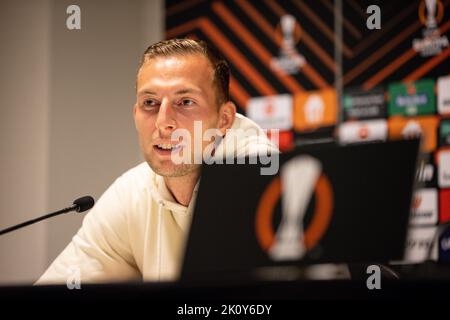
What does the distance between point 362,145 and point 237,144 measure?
76 cm

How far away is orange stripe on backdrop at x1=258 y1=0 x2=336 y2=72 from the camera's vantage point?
11.8ft

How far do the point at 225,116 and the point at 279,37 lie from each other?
1674mm

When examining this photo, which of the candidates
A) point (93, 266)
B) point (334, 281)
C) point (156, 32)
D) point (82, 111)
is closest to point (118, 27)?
point (156, 32)

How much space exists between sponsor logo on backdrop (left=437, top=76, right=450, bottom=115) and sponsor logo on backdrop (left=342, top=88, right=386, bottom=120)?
263mm

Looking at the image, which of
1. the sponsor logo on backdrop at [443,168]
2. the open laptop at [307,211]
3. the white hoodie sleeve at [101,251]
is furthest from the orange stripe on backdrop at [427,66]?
the open laptop at [307,211]

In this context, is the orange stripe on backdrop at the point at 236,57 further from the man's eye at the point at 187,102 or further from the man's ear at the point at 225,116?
the man's eye at the point at 187,102

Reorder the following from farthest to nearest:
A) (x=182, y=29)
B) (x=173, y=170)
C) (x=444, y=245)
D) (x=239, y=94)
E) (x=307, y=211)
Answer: (x=182, y=29) → (x=239, y=94) → (x=444, y=245) → (x=173, y=170) → (x=307, y=211)

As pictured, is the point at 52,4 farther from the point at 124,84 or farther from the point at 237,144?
the point at 237,144

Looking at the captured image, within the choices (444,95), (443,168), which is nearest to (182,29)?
(444,95)

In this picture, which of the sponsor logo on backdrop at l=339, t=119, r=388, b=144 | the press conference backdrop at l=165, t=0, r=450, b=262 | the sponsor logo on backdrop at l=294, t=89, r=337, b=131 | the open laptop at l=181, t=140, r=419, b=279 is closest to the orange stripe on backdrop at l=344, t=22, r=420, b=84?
the press conference backdrop at l=165, t=0, r=450, b=262

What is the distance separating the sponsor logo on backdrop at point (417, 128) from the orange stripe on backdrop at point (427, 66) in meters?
0.19

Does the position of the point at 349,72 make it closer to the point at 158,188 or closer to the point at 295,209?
the point at 158,188

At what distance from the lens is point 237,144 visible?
1.92m

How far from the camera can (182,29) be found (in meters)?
4.08
